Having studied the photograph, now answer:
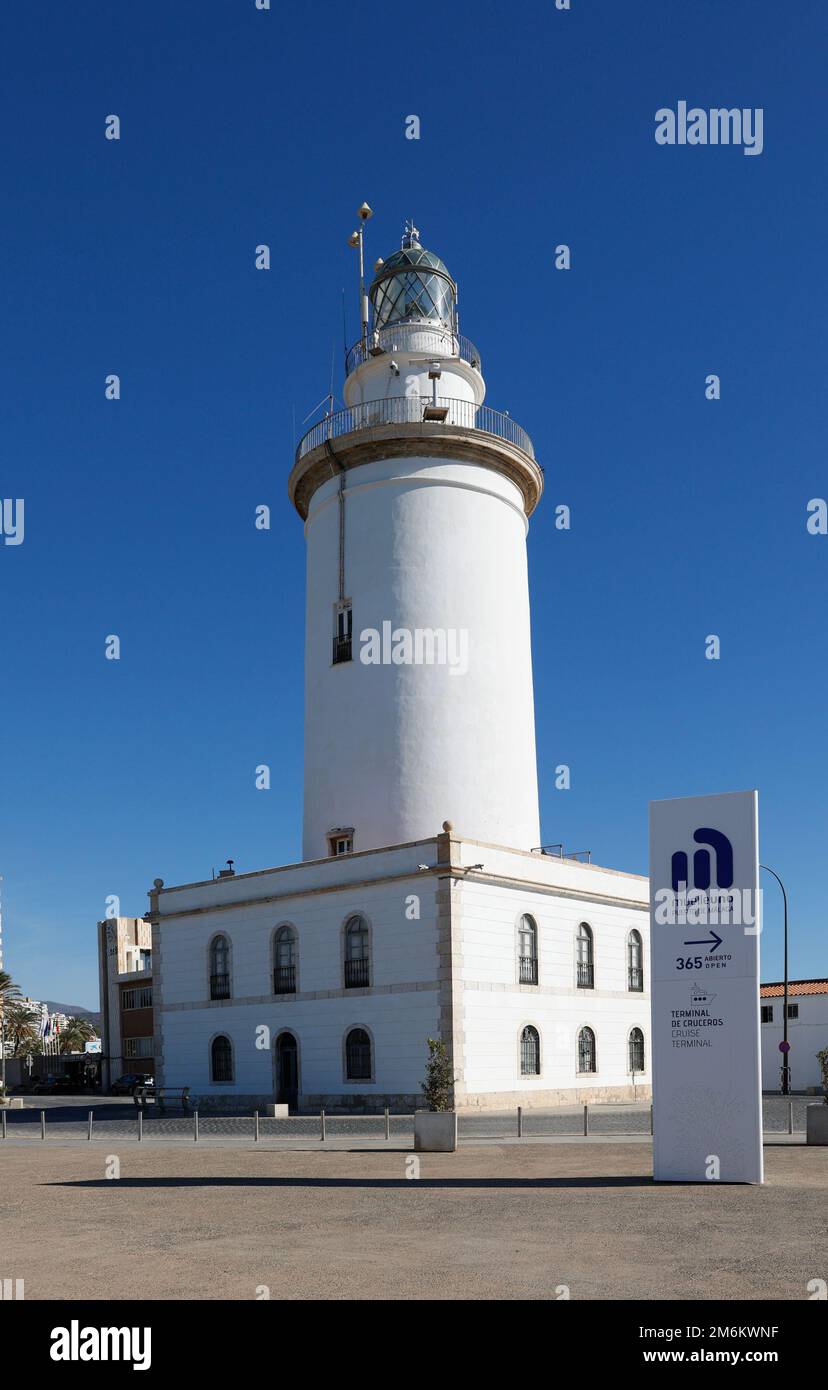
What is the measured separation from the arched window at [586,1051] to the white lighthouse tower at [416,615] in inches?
217

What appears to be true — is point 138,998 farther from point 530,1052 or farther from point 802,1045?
point 530,1052

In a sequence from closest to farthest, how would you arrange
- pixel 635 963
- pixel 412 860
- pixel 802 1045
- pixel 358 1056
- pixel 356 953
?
pixel 412 860 → pixel 358 1056 → pixel 356 953 → pixel 635 963 → pixel 802 1045

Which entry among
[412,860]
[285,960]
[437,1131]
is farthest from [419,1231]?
[285,960]

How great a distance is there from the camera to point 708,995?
15.7 m

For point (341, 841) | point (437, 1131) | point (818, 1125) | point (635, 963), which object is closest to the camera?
point (818, 1125)

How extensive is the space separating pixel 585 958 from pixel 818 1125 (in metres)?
15.1

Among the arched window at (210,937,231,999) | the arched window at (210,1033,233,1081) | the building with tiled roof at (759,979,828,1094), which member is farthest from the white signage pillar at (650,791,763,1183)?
the building with tiled roof at (759,979,828,1094)

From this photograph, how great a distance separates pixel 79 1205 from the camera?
1514 cm

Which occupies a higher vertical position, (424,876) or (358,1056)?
(424,876)

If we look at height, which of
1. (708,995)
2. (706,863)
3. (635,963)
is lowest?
(635,963)

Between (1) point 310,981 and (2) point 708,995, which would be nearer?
(2) point 708,995

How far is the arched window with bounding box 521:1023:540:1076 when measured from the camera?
33.1 meters
